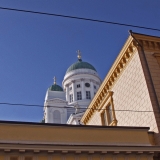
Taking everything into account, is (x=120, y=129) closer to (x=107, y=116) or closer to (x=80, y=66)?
(x=107, y=116)

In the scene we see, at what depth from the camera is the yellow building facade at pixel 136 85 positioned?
55.2 ft

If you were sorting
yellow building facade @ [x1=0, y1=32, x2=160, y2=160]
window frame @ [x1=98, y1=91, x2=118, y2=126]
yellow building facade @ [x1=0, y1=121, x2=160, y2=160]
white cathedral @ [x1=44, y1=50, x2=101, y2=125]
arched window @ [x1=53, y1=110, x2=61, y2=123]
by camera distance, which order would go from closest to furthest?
yellow building facade @ [x1=0, y1=121, x2=160, y2=160] < yellow building facade @ [x1=0, y1=32, x2=160, y2=160] < window frame @ [x1=98, y1=91, x2=118, y2=126] < arched window @ [x1=53, y1=110, x2=61, y2=123] < white cathedral @ [x1=44, y1=50, x2=101, y2=125]

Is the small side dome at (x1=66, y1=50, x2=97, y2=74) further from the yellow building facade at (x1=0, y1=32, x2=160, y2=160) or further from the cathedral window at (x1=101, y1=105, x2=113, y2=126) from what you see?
the yellow building facade at (x1=0, y1=32, x2=160, y2=160)

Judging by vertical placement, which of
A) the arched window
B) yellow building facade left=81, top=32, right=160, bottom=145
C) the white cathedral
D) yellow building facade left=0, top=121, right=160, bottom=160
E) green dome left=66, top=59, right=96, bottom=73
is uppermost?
Answer: green dome left=66, top=59, right=96, bottom=73

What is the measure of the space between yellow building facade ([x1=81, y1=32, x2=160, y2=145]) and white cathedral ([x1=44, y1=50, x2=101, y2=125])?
40.6 metres

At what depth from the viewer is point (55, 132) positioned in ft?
47.9

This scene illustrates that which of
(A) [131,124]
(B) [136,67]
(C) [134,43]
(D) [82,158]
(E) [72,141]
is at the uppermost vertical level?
(C) [134,43]

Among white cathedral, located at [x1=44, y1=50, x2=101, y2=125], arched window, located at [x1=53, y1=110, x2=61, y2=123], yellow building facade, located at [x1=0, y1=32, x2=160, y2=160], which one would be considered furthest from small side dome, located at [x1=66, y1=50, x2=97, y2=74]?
yellow building facade, located at [x1=0, y1=32, x2=160, y2=160]

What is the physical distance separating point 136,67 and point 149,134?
4.17m

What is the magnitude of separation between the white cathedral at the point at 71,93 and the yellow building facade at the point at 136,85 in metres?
40.6

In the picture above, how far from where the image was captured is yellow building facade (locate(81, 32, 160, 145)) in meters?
16.8

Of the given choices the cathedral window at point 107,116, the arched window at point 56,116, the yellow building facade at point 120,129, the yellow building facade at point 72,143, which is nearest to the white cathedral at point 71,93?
the arched window at point 56,116

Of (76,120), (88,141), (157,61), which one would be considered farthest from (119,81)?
(76,120)

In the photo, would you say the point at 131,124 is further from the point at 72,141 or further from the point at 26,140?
the point at 26,140
